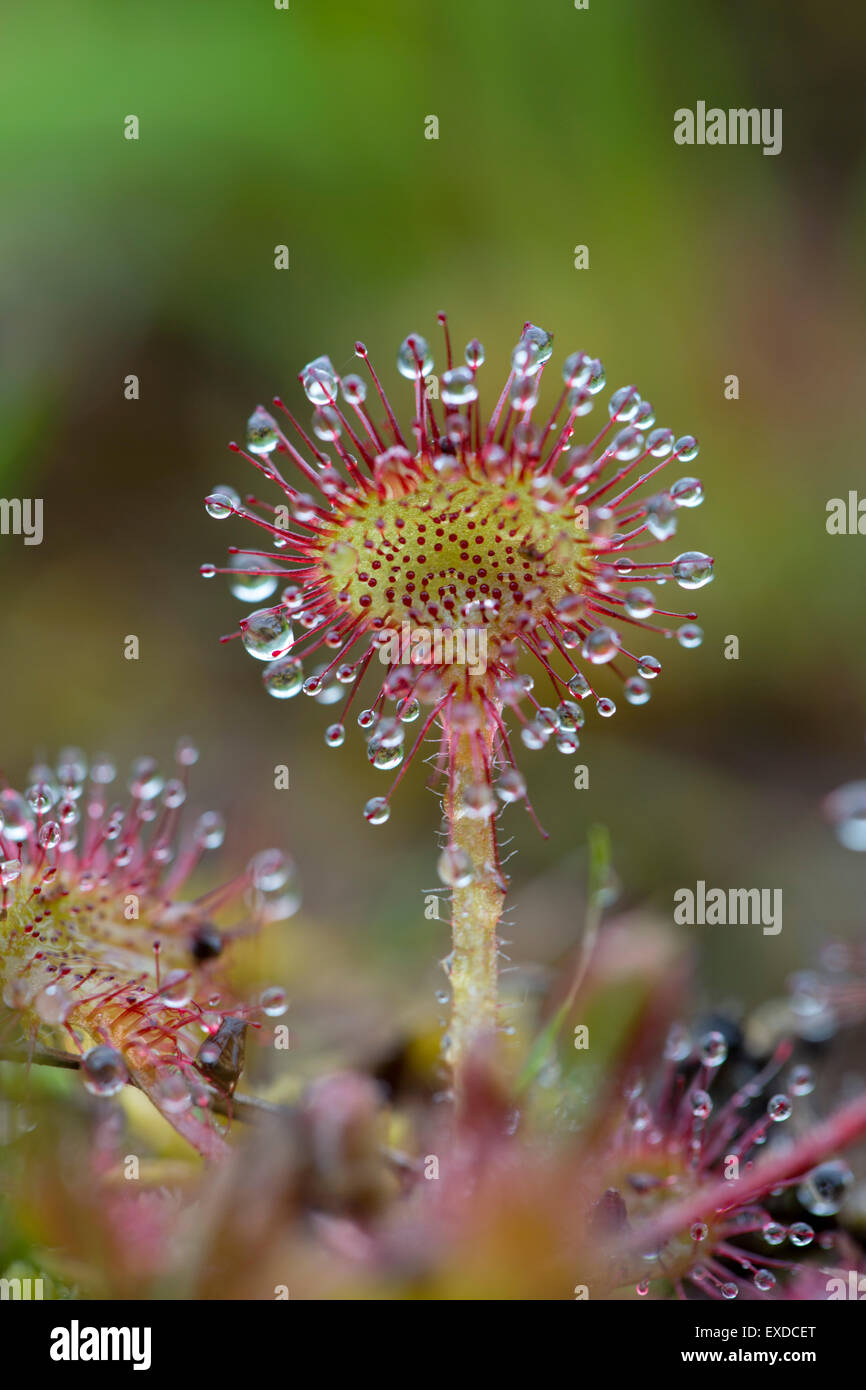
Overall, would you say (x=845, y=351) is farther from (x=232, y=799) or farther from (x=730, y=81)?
(x=232, y=799)

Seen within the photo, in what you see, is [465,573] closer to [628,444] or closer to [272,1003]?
[628,444]

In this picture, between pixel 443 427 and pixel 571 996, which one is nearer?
pixel 571 996

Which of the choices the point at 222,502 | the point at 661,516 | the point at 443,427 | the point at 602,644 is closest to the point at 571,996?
the point at 602,644

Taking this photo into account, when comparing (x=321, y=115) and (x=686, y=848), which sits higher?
(x=321, y=115)

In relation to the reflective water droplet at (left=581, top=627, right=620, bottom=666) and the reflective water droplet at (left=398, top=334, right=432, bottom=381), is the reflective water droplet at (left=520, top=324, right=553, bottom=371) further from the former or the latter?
the reflective water droplet at (left=581, top=627, right=620, bottom=666)

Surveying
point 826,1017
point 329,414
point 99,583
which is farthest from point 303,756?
point 329,414

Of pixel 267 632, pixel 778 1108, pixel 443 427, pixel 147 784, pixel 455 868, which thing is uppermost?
pixel 443 427

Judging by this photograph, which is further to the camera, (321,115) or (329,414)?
(321,115)
